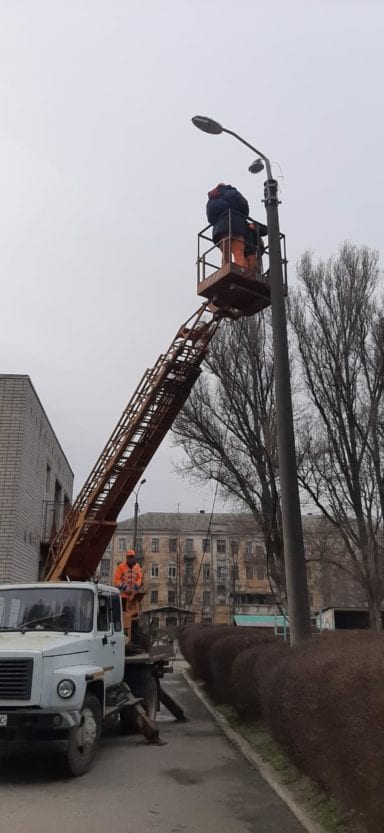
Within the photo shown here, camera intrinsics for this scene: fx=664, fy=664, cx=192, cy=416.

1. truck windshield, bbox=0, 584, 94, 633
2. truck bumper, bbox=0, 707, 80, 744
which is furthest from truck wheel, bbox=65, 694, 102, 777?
truck windshield, bbox=0, 584, 94, 633

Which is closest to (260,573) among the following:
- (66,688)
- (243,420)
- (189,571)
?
(189,571)

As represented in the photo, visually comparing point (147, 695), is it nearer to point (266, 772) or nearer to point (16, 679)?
point (266, 772)

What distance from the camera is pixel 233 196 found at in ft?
37.2

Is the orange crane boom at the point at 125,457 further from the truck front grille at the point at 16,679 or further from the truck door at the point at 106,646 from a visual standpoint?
the truck front grille at the point at 16,679

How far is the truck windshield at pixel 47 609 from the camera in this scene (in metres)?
8.21

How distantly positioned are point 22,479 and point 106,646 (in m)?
8.23

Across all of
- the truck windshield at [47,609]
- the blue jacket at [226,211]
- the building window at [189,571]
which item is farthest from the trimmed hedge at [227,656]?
the building window at [189,571]

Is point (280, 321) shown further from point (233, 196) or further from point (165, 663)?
point (165, 663)

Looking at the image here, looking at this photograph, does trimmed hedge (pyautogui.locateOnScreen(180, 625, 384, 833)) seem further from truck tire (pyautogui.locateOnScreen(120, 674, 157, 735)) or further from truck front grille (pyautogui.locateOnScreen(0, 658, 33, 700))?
truck tire (pyautogui.locateOnScreen(120, 674, 157, 735))

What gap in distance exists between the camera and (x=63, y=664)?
7309 mm

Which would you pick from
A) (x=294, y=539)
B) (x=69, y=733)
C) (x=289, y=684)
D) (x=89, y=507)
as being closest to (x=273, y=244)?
(x=294, y=539)

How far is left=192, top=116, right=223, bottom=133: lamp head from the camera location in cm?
970

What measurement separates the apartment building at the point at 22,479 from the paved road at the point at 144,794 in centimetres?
728

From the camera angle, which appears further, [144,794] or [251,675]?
[251,675]
